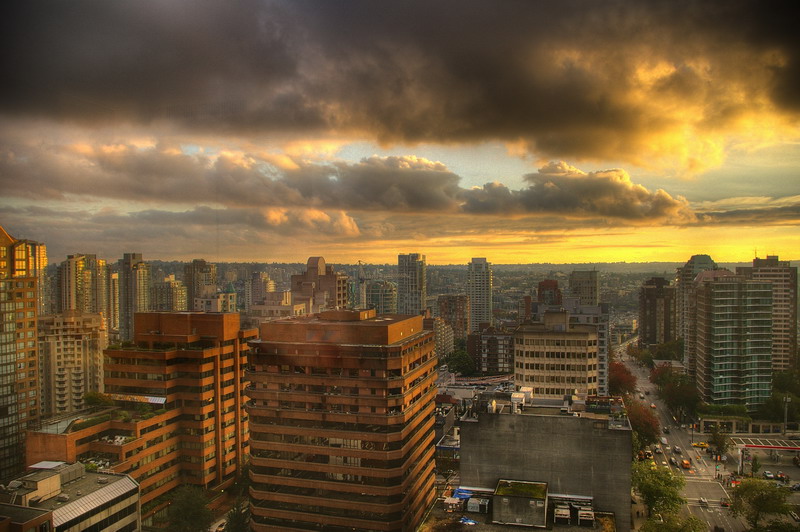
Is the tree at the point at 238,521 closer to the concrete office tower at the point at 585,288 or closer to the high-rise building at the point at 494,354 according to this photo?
the concrete office tower at the point at 585,288

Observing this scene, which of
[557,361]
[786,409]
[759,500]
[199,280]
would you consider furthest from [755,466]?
[199,280]

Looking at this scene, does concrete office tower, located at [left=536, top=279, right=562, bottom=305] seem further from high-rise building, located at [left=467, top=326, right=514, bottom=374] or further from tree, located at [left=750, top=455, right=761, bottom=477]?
tree, located at [left=750, top=455, right=761, bottom=477]

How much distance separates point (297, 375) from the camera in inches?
253

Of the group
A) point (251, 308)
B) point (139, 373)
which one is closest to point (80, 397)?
point (139, 373)

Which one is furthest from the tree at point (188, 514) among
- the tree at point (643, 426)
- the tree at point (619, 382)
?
the tree at point (619, 382)

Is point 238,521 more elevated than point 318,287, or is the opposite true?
point 318,287

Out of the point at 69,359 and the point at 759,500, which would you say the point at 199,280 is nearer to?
the point at 69,359

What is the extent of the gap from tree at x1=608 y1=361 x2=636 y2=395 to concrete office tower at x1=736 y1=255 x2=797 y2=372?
2.90 meters

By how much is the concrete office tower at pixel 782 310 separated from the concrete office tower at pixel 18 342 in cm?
1205

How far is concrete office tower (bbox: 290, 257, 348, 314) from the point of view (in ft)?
33.3

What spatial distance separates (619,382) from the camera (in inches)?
533

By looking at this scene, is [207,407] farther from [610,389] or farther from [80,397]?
[610,389]

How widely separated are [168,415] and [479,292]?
1101 cm

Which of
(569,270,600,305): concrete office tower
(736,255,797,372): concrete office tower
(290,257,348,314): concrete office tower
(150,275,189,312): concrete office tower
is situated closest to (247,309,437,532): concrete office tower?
(150,275,189,312): concrete office tower
